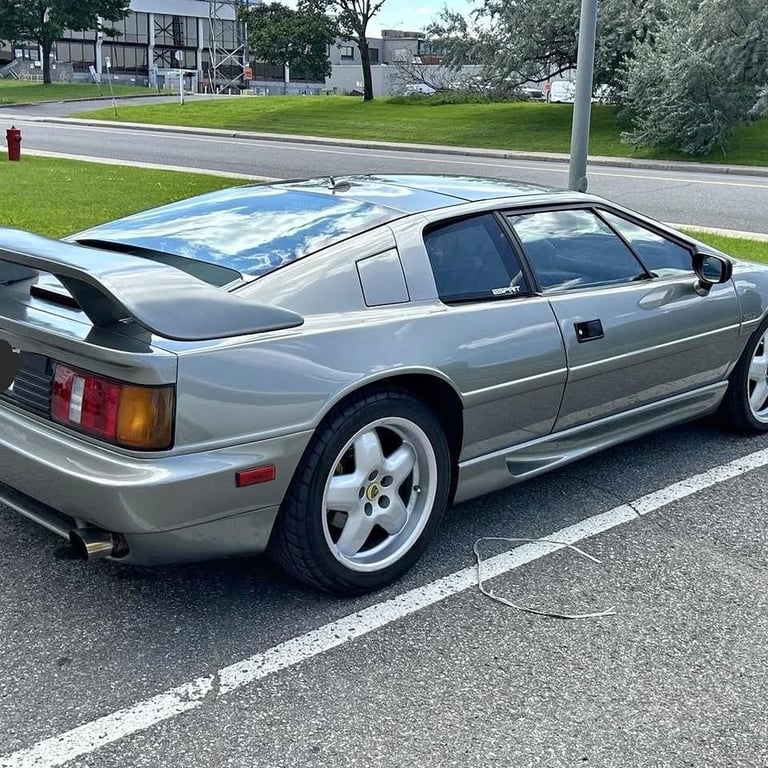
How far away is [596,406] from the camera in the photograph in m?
4.06

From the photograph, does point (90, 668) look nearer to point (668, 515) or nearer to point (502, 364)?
point (502, 364)

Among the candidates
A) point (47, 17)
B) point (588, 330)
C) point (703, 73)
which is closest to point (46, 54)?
point (47, 17)

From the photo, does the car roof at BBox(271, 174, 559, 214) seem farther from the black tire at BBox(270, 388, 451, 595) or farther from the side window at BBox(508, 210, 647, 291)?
the black tire at BBox(270, 388, 451, 595)

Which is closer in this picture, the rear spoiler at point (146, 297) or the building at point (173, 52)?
the rear spoiler at point (146, 297)

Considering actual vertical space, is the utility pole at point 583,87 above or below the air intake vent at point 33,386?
above

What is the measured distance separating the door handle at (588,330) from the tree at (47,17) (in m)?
55.7

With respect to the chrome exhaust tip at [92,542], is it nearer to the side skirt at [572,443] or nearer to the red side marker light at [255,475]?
the red side marker light at [255,475]

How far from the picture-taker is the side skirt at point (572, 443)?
12.1ft

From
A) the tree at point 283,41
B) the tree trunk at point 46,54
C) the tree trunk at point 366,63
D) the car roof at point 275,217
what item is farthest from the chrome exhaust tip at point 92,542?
the tree at point 283,41

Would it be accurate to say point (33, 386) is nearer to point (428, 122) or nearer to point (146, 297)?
point (146, 297)

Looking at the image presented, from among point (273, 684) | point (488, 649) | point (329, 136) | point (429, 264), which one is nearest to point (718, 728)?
point (488, 649)

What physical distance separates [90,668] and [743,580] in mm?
2276

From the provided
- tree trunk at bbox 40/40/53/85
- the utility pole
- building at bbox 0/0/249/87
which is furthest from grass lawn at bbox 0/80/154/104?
the utility pole

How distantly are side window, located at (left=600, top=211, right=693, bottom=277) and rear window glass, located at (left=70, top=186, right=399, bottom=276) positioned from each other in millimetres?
1295
